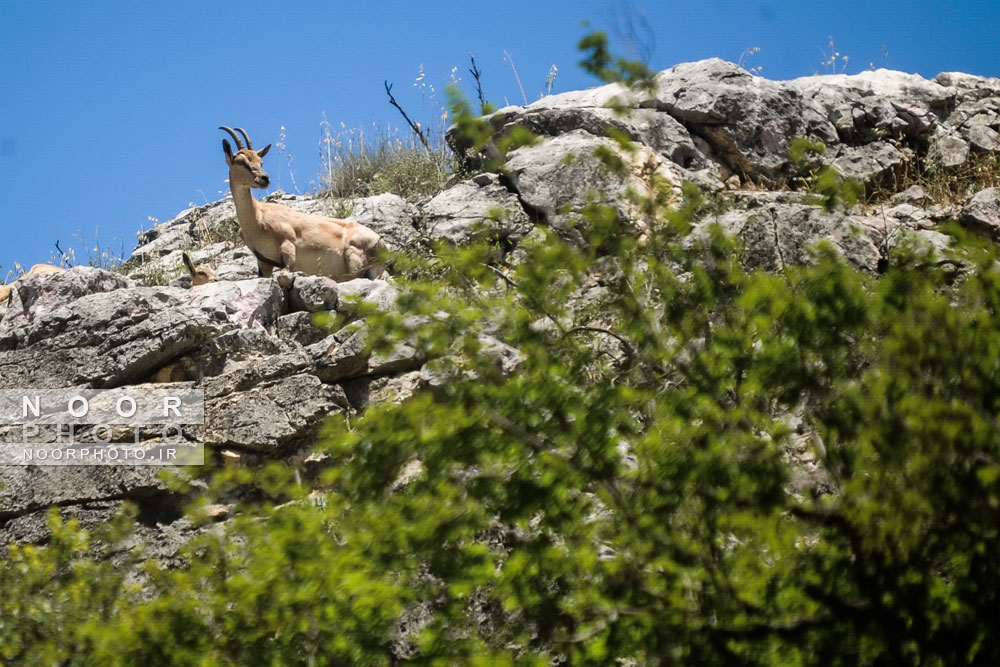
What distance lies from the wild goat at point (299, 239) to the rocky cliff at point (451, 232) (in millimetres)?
Result: 428

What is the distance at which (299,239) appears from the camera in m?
14.0

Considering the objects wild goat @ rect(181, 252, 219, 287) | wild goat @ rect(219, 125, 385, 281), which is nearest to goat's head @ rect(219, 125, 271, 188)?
wild goat @ rect(219, 125, 385, 281)

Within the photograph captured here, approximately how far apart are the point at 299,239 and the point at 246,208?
80 cm

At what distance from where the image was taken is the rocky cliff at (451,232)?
8.48 metres

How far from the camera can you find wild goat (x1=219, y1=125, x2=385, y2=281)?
45.0 feet

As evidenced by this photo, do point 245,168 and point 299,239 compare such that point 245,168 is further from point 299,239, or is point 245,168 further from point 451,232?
point 451,232

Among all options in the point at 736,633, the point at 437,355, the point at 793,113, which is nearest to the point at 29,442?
the point at 437,355

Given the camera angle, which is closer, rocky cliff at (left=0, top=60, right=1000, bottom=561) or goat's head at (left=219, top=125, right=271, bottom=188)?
rocky cliff at (left=0, top=60, right=1000, bottom=561)

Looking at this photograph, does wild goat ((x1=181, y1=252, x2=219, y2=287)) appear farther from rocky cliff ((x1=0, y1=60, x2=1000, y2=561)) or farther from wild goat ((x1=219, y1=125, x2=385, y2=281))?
wild goat ((x1=219, y1=125, x2=385, y2=281))

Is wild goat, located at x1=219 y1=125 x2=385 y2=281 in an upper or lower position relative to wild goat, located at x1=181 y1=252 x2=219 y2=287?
upper

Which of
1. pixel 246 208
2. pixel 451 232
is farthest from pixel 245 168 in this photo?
pixel 451 232

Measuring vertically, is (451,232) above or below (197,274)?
above

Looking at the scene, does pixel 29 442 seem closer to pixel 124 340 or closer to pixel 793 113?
pixel 124 340

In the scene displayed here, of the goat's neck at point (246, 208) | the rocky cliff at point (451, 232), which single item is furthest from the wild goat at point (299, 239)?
the rocky cliff at point (451, 232)
